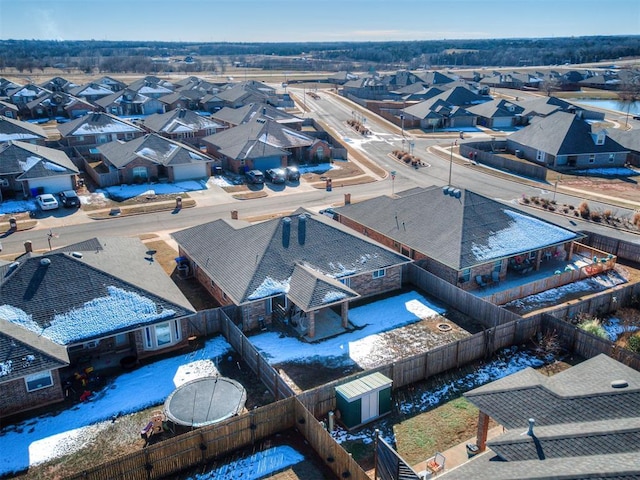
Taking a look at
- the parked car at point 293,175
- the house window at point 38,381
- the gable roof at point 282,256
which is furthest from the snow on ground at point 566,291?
the parked car at point 293,175

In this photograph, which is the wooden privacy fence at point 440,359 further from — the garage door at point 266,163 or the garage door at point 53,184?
the garage door at point 53,184

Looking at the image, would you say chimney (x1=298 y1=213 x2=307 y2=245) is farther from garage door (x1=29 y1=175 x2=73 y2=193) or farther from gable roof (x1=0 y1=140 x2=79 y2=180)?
garage door (x1=29 y1=175 x2=73 y2=193)

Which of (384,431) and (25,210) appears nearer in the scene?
(384,431)

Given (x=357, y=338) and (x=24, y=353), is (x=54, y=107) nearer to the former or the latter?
(x=24, y=353)

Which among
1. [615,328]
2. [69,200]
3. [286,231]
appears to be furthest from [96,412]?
[69,200]

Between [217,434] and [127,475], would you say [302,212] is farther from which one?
[127,475]

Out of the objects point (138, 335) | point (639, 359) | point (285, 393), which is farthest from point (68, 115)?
point (639, 359)
